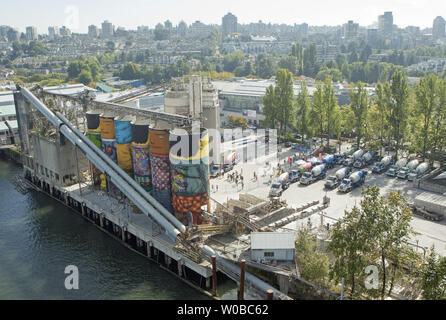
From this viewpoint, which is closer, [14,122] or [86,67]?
[14,122]

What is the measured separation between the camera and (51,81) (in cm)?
13562

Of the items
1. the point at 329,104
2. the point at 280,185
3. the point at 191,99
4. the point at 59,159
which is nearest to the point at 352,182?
the point at 280,185

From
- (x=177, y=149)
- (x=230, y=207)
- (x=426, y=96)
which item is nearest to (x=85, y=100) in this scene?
(x=177, y=149)

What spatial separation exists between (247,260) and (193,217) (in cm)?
827

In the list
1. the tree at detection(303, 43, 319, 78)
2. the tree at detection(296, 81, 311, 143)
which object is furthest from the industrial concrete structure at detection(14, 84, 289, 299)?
the tree at detection(303, 43, 319, 78)

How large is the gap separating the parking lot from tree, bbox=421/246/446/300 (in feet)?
44.7

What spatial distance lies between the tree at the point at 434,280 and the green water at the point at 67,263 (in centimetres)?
1400

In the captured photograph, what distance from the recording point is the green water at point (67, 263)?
108 feet

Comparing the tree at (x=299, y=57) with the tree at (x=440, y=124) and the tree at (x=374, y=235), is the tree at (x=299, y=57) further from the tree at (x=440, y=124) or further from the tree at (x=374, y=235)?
the tree at (x=374, y=235)

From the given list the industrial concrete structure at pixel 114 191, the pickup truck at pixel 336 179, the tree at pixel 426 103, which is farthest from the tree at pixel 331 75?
the industrial concrete structure at pixel 114 191

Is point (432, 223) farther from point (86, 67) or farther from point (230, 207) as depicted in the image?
point (86, 67)

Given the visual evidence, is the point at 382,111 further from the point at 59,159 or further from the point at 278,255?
the point at 59,159

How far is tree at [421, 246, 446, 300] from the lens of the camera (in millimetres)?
22891

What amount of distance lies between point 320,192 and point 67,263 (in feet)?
88.9
